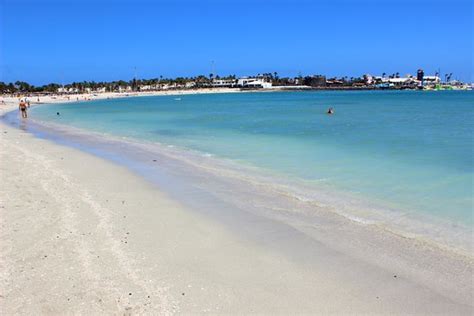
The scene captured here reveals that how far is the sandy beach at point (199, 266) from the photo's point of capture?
434 cm

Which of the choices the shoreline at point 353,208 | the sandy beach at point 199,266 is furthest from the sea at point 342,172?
the sandy beach at point 199,266

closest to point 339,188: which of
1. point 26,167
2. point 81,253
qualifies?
point 81,253

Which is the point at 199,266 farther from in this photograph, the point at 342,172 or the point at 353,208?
the point at 342,172

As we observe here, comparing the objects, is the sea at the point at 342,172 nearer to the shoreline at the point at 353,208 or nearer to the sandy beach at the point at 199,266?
the shoreline at the point at 353,208

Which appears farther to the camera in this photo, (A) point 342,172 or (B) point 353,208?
(A) point 342,172

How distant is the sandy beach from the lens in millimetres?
4340

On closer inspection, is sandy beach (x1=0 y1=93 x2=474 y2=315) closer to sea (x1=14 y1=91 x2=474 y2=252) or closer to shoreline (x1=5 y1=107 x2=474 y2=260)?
shoreline (x1=5 y1=107 x2=474 y2=260)

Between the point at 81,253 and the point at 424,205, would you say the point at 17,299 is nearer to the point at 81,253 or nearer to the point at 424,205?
the point at 81,253

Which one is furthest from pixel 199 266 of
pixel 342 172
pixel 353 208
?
pixel 342 172

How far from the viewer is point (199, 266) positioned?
17.1ft

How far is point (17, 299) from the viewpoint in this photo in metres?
4.27

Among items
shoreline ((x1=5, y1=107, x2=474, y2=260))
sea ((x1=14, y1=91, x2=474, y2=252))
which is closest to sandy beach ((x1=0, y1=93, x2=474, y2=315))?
shoreline ((x1=5, y1=107, x2=474, y2=260))

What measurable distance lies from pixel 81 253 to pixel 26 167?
275 inches

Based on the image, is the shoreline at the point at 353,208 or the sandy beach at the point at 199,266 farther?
the shoreline at the point at 353,208
